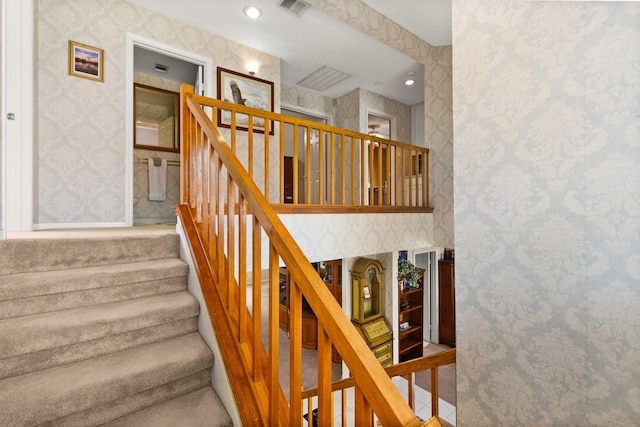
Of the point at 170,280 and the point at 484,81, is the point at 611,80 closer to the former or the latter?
the point at 484,81

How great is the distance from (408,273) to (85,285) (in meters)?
5.15

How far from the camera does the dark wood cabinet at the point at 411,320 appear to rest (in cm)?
582

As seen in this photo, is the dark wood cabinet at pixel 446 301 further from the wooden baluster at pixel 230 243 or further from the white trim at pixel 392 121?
the wooden baluster at pixel 230 243

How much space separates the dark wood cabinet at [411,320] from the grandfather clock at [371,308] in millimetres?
950

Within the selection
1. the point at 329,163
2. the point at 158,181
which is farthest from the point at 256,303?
the point at 158,181

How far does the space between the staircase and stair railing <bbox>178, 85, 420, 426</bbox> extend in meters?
0.18

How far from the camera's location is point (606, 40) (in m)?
1.09

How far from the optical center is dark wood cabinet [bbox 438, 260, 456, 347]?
6109 mm

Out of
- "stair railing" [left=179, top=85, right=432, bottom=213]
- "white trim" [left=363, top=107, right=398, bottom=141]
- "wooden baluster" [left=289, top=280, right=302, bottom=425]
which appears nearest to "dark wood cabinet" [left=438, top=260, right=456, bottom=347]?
"stair railing" [left=179, top=85, right=432, bottom=213]

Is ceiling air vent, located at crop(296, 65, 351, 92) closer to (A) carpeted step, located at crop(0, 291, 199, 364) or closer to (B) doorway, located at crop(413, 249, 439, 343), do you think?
(B) doorway, located at crop(413, 249, 439, 343)

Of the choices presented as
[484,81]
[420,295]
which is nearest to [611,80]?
[484,81]

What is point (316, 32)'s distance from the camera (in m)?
3.68

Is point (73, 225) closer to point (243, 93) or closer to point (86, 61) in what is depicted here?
point (86, 61)

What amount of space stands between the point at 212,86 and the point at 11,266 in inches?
114
